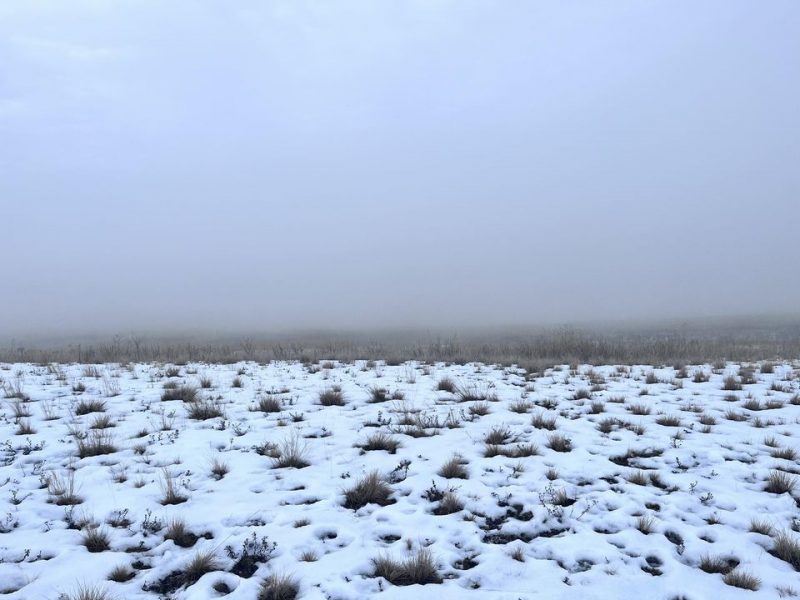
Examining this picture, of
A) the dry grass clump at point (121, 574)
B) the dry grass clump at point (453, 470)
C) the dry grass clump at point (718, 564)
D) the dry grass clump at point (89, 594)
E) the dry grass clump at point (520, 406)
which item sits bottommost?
the dry grass clump at point (718, 564)

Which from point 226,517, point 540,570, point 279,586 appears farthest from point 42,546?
point 540,570

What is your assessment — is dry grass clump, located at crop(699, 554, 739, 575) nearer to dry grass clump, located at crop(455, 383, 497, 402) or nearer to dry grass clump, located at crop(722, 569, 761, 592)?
dry grass clump, located at crop(722, 569, 761, 592)

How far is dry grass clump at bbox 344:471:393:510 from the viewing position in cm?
477

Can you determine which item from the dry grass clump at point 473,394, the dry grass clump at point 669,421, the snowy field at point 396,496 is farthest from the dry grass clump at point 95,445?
the dry grass clump at point 669,421

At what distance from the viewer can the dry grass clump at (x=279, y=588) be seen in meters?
3.39

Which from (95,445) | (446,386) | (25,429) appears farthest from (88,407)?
(446,386)

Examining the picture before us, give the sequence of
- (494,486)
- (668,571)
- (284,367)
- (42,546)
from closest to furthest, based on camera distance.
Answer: (668,571)
(42,546)
(494,486)
(284,367)

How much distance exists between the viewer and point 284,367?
12508 mm

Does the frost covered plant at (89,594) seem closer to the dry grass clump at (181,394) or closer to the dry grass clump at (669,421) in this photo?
the dry grass clump at (181,394)

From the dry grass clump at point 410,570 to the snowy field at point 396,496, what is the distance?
13 mm

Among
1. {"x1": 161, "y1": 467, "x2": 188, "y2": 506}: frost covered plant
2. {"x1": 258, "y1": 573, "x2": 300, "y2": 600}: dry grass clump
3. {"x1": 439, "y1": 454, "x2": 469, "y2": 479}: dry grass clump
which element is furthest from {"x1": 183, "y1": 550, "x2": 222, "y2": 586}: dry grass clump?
{"x1": 439, "y1": 454, "x2": 469, "y2": 479}: dry grass clump

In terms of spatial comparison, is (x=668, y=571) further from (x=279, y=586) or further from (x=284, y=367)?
(x=284, y=367)

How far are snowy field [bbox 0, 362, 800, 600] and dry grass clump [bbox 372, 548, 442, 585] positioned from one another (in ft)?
0.04

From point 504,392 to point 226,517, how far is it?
600 cm
